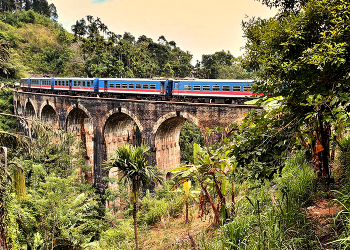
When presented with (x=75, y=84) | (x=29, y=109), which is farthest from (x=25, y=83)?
(x=75, y=84)

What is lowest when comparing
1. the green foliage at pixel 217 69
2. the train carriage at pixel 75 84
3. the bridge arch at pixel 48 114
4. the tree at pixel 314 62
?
the tree at pixel 314 62

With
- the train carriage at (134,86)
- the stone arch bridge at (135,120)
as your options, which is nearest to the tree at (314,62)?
the stone arch bridge at (135,120)

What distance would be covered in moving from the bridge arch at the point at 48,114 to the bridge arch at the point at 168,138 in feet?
42.6

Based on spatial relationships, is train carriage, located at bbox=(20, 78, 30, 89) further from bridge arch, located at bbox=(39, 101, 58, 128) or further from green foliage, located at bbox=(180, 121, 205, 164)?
green foliage, located at bbox=(180, 121, 205, 164)

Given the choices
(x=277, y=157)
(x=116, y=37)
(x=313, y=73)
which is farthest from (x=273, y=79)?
(x=116, y=37)

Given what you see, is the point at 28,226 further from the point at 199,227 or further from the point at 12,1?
the point at 12,1

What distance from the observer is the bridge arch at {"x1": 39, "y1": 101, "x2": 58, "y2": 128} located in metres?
23.6

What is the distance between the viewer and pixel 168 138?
1628 centimetres

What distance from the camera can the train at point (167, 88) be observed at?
13.6 m

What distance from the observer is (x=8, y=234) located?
452 cm

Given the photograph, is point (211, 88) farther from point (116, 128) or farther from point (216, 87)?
point (116, 128)

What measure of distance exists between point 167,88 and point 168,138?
331 cm

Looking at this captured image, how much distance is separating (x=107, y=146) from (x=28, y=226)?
10.4m

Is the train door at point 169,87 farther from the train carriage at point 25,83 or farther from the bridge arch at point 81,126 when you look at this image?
the train carriage at point 25,83
